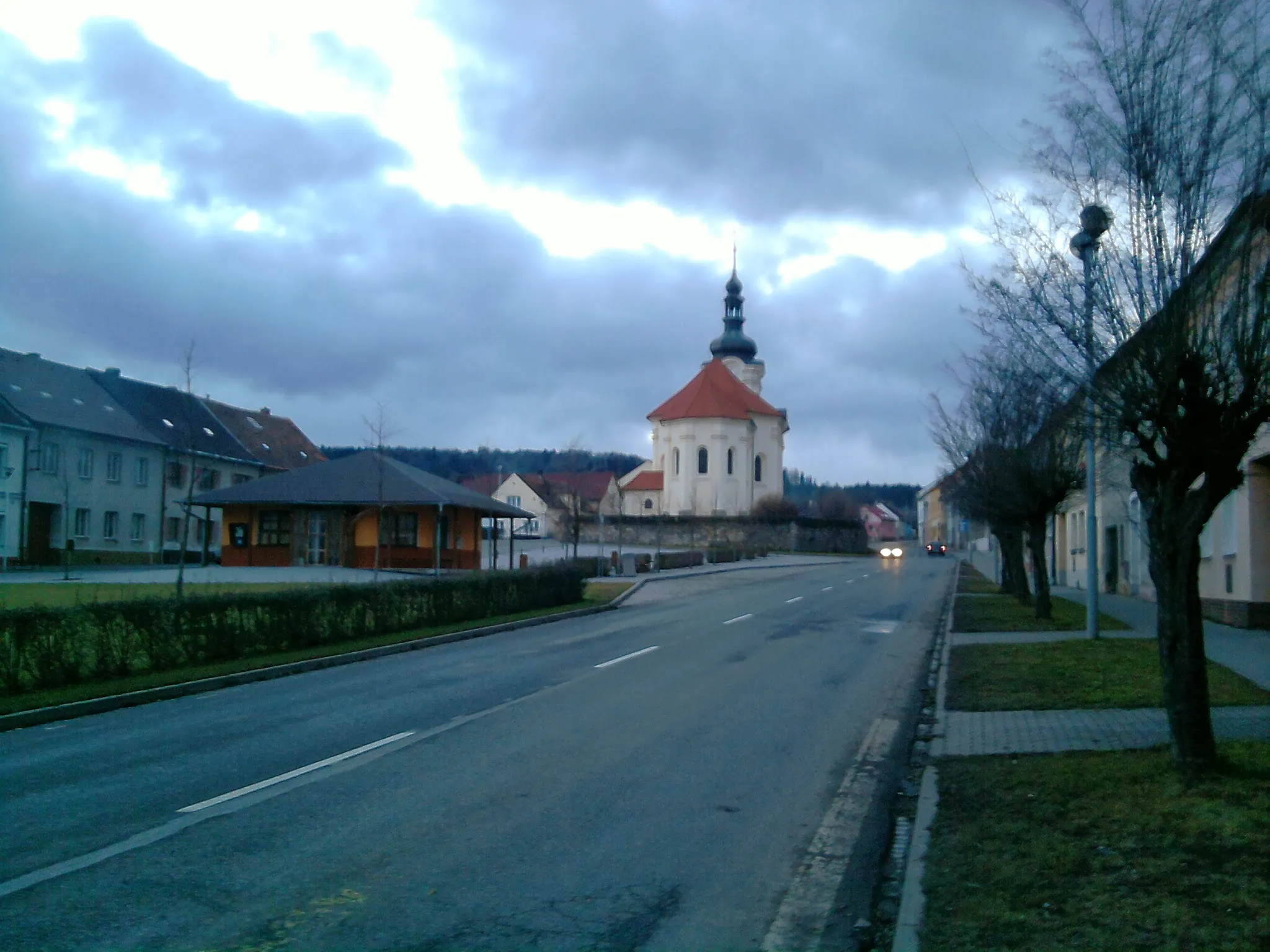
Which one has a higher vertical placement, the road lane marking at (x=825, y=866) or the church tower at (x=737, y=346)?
the church tower at (x=737, y=346)

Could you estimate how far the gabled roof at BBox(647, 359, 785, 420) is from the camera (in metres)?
88.6

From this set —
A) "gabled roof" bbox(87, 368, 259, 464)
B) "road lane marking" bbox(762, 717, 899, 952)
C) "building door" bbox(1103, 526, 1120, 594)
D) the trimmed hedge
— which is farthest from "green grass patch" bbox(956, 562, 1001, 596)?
"gabled roof" bbox(87, 368, 259, 464)

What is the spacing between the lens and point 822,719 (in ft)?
37.7

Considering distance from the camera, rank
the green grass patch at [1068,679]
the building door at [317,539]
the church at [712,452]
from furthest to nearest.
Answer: the church at [712,452], the building door at [317,539], the green grass patch at [1068,679]

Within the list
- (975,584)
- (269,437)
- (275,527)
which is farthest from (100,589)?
(269,437)

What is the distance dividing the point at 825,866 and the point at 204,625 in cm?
1215

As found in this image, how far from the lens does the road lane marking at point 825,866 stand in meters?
5.27

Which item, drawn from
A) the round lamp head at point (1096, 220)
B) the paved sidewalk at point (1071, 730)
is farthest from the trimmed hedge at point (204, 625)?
the round lamp head at point (1096, 220)

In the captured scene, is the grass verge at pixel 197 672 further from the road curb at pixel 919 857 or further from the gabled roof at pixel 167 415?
the gabled roof at pixel 167 415

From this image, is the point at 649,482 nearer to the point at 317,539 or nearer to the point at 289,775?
the point at 317,539

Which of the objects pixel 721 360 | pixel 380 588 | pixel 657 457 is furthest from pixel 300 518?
pixel 721 360

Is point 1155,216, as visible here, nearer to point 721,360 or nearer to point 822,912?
point 822,912

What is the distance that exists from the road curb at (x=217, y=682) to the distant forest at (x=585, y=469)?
166ft

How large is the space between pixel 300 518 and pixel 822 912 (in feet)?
132
